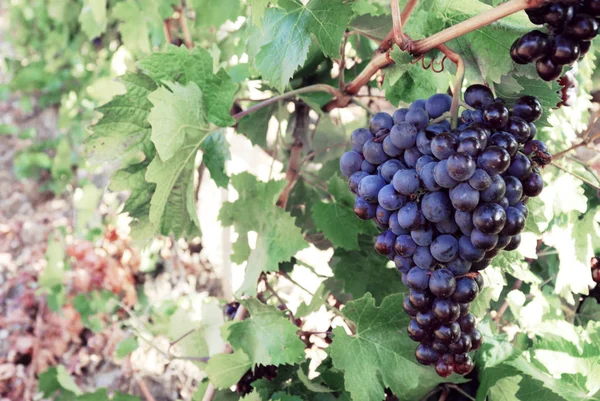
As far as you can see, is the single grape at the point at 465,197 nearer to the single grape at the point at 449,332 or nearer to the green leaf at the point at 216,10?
the single grape at the point at 449,332

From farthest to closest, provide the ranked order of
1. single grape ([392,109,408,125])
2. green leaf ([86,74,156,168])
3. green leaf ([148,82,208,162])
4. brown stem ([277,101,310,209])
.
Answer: brown stem ([277,101,310,209]) → green leaf ([86,74,156,168]) → green leaf ([148,82,208,162]) → single grape ([392,109,408,125])

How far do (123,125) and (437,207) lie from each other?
2.09ft

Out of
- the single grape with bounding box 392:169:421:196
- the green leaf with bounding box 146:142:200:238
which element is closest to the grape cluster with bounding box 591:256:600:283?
the single grape with bounding box 392:169:421:196

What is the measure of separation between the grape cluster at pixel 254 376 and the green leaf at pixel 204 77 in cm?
51

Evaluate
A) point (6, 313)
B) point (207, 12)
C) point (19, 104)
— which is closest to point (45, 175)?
point (19, 104)

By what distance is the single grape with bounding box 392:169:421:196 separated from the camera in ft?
2.27

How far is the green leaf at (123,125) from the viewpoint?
101cm

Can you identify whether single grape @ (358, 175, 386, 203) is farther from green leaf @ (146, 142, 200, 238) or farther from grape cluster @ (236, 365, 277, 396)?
grape cluster @ (236, 365, 277, 396)

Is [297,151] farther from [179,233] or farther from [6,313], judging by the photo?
[6,313]

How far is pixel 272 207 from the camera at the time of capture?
1126 mm

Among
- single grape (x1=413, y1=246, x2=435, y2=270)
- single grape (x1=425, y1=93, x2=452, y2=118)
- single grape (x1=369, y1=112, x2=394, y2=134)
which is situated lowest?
single grape (x1=413, y1=246, x2=435, y2=270)

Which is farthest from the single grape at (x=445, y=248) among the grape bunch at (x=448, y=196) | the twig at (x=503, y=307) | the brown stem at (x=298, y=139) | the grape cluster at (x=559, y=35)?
the brown stem at (x=298, y=139)

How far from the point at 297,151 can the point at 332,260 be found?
290mm

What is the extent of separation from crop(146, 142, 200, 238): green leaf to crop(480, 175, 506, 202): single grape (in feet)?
1.82
